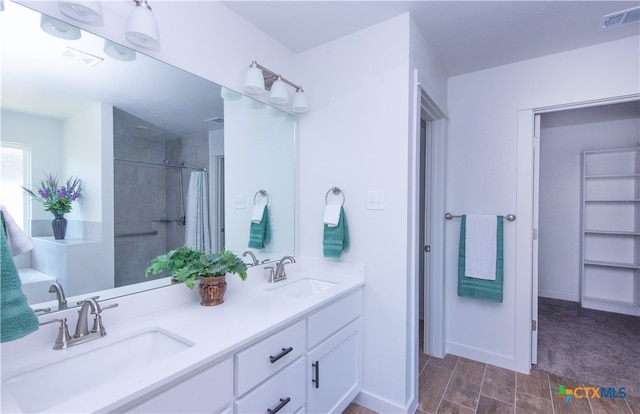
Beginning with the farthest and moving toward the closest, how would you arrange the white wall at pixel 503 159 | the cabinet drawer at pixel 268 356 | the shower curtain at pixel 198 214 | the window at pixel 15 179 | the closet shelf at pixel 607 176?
1. the closet shelf at pixel 607 176
2. the white wall at pixel 503 159
3. the shower curtain at pixel 198 214
4. the cabinet drawer at pixel 268 356
5. the window at pixel 15 179

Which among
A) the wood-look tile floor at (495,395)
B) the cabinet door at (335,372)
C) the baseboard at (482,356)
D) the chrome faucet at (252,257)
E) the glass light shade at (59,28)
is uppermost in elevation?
the glass light shade at (59,28)

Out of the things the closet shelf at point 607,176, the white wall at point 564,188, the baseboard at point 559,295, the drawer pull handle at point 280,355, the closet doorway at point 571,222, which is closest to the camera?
the drawer pull handle at point 280,355

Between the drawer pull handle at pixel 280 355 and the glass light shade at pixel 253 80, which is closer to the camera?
the drawer pull handle at pixel 280 355

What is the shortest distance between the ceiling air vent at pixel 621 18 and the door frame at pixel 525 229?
1.74 ft

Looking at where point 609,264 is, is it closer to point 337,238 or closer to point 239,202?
point 337,238

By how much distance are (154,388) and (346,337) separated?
3.69ft

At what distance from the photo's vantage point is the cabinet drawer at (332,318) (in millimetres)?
1468

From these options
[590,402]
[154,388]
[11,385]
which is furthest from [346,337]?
[590,402]

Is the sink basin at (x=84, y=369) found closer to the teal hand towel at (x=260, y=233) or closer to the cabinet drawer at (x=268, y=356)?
the cabinet drawer at (x=268, y=356)

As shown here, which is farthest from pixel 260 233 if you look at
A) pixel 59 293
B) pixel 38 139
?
pixel 38 139

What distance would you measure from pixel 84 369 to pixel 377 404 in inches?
61.4

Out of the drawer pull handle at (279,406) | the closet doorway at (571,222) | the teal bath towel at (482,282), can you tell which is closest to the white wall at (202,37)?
the drawer pull handle at (279,406)

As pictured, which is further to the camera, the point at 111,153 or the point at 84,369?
the point at 111,153

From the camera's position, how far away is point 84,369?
102 centimetres
